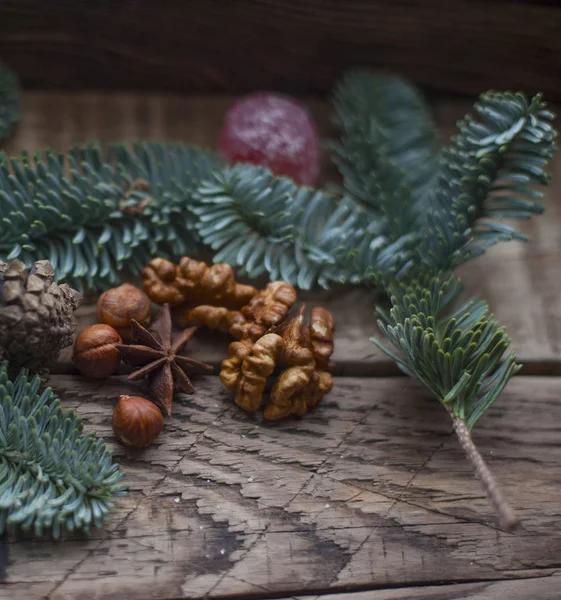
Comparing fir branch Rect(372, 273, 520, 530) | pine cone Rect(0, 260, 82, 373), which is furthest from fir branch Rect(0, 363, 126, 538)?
fir branch Rect(372, 273, 520, 530)

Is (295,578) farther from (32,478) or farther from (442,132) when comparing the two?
(442,132)

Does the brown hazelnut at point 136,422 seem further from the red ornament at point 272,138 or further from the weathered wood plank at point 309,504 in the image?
the red ornament at point 272,138

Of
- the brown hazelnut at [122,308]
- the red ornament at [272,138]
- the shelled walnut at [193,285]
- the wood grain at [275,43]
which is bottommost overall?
the brown hazelnut at [122,308]

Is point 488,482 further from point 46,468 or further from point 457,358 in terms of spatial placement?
point 46,468

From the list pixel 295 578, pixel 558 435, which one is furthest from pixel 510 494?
pixel 295 578

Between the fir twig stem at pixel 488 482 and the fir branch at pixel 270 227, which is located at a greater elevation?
the fir branch at pixel 270 227

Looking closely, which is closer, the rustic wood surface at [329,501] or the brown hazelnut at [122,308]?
the rustic wood surface at [329,501]

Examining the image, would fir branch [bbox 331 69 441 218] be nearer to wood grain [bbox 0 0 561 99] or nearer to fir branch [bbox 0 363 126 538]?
wood grain [bbox 0 0 561 99]

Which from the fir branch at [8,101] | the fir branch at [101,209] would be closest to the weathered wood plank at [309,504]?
the fir branch at [101,209]
